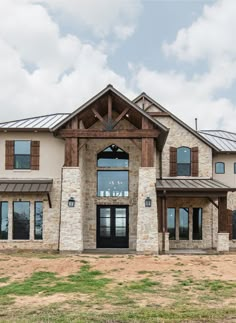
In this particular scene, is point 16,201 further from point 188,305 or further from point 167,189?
point 188,305

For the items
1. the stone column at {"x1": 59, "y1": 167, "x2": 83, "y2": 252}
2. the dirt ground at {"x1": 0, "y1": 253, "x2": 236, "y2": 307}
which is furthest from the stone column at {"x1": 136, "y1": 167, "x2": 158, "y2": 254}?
the stone column at {"x1": 59, "y1": 167, "x2": 83, "y2": 252}

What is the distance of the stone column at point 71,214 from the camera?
20984 mm

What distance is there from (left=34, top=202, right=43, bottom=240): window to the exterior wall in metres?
0.16

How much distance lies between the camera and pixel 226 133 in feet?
104

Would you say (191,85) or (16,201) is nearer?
(16,201)

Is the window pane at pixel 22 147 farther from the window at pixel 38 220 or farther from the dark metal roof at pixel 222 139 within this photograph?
the dark metal roof at pixel 222 139

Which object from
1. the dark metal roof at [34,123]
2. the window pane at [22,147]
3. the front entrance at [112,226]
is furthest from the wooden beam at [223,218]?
the window pane at [22,147]

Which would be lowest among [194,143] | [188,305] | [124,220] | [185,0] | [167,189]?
[188,305]

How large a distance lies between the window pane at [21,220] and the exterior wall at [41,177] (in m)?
0.20

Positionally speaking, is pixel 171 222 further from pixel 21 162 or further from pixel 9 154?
pixel 9 154

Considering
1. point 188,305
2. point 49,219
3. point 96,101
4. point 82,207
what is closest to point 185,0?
point 96,101

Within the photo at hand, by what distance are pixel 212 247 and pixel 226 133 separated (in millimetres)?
10019

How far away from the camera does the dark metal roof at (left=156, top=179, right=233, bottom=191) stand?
73.2 ft

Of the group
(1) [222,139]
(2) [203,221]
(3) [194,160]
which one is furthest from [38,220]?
(1) [222,139]
